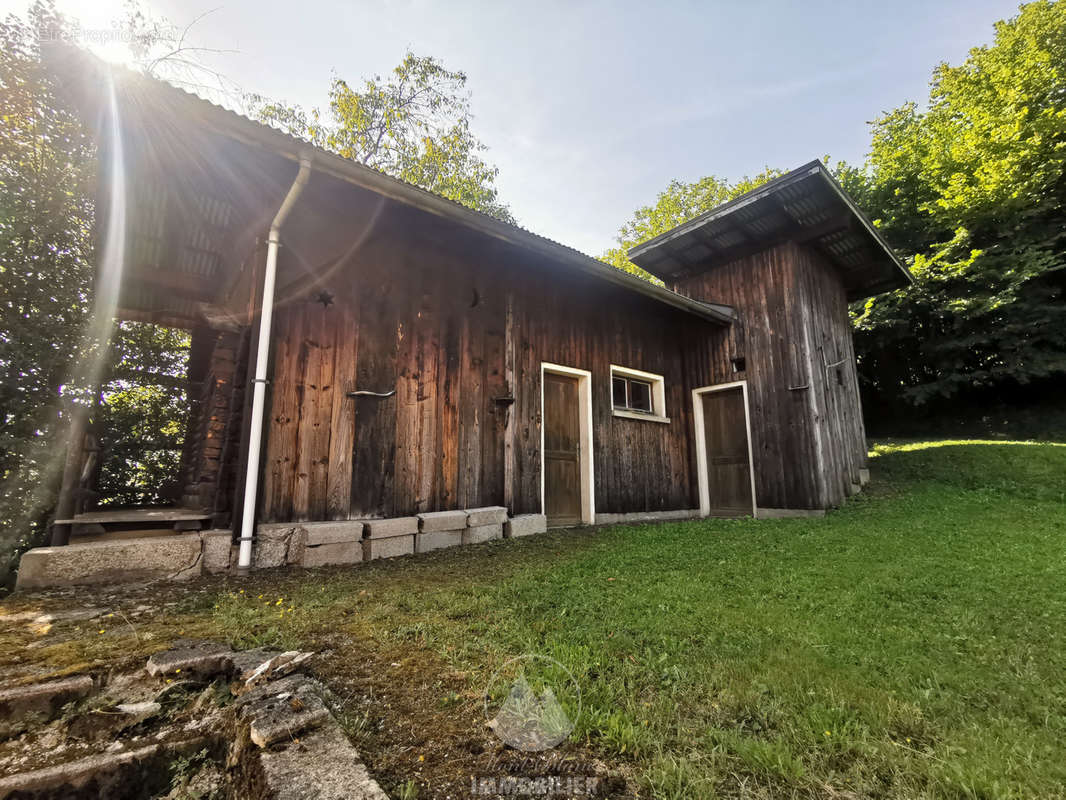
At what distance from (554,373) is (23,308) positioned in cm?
→ 874

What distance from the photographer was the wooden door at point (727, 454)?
7664 mm

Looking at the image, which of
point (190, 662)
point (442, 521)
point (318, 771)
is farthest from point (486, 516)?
point (318, 771)

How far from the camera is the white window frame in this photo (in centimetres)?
718

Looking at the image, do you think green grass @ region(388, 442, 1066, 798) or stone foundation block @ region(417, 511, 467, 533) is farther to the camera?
stone foundation block @ region(417, 511, 467, 533)

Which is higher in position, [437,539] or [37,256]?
[37,256]

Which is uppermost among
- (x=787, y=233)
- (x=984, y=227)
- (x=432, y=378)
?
(x=984, y=227)

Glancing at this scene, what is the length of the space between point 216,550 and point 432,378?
253 cm

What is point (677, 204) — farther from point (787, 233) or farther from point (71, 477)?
point (71, 477)

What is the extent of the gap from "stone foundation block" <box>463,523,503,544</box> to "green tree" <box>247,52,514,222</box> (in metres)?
11.9

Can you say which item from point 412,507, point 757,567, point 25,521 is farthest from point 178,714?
point 25,521

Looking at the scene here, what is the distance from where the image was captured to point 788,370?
23.8ft

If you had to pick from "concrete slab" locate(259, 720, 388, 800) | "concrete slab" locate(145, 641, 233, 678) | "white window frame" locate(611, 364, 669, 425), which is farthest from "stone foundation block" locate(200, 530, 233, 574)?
"white window frame" locate(611, 364, 669, 425)

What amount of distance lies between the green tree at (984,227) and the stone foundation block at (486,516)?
1547 centimetres

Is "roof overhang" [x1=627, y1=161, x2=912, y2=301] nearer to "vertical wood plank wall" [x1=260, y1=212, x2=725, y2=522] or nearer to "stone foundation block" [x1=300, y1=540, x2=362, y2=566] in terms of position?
"vertical wood plank wall" [x1=260, y1=212, x2=725, y2=522]
